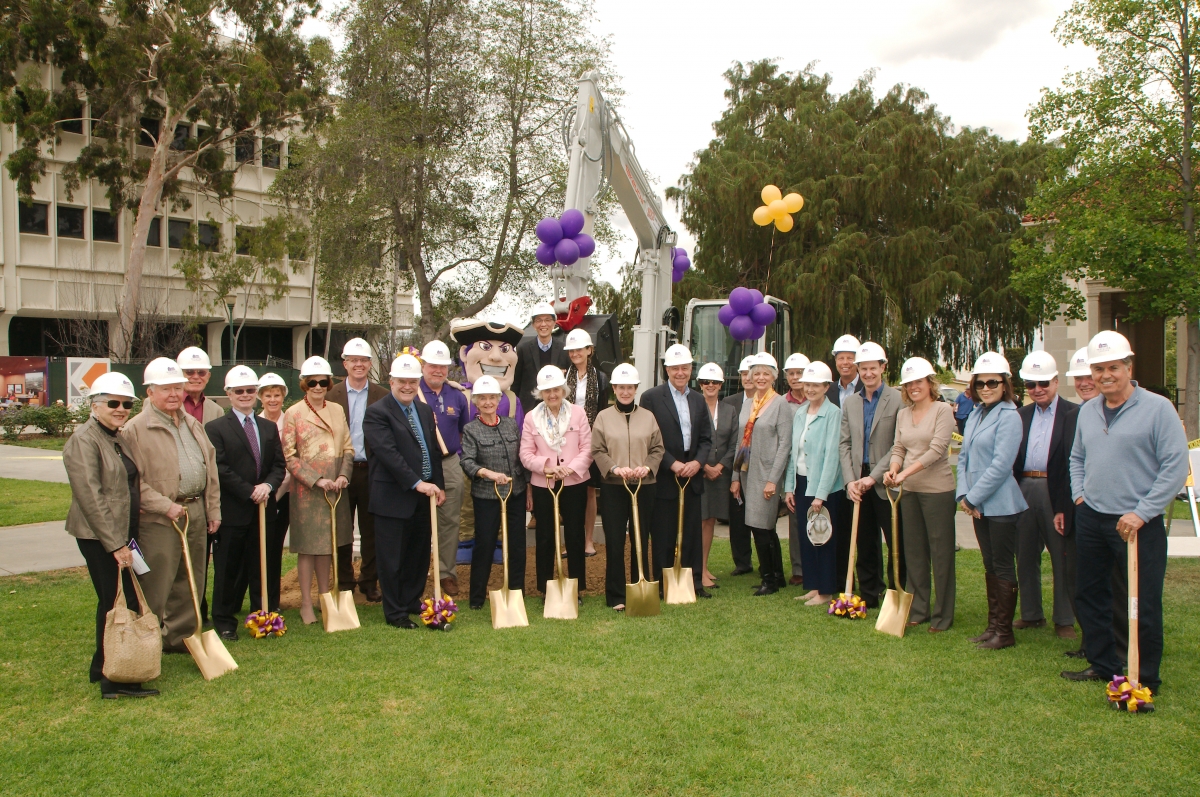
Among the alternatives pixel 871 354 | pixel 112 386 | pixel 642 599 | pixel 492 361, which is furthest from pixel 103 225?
pixel 871 354

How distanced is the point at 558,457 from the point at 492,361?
5.46ft

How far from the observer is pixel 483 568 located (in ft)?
21.2

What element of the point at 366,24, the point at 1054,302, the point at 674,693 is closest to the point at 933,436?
the point at 674,693

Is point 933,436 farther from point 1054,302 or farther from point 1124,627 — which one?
point 1054,302

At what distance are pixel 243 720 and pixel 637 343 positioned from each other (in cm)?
714

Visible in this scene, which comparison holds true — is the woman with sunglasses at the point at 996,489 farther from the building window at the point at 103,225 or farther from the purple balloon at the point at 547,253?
the building window at the point at 103,225

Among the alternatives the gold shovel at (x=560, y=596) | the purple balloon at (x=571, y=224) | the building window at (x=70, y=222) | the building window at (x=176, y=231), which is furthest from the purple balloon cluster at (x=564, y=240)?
the building window at (x=176, y=231)

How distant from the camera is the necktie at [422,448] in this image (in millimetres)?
6062

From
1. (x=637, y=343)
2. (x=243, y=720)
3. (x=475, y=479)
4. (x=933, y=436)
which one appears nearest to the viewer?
(x=243, y=720)

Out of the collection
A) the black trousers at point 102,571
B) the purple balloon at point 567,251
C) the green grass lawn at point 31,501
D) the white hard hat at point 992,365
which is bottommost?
the green grass lawn at point 31,501

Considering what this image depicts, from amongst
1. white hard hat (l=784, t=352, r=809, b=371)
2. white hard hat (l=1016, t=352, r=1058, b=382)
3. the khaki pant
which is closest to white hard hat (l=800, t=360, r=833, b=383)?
white hard hat (l=784, t=352, r=809, b=371)

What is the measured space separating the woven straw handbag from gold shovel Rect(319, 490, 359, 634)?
55.2 inches

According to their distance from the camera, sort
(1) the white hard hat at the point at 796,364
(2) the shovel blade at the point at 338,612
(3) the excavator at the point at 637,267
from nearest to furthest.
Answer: (2) the shovel blade at the point at 338,612 < (1) the white hard hat at the point at 796,364 < (3) the excavator at the point at 637,267

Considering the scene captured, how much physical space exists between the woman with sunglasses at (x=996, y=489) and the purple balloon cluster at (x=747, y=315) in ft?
19.9
